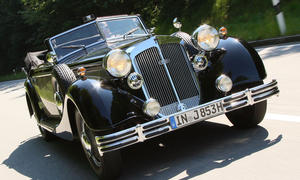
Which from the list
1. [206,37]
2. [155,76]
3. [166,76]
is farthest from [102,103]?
[206,37]

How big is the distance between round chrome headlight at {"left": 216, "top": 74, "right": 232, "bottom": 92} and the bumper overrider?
22 cm

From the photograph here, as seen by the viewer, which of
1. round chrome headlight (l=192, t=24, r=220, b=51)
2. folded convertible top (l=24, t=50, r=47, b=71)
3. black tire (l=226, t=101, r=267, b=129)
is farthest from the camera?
folded convertible top (l=24, t=50, r=47, b=71)

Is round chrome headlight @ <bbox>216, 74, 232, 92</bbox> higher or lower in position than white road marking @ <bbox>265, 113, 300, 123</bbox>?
higher

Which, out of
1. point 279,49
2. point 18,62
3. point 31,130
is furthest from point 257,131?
point 18,62

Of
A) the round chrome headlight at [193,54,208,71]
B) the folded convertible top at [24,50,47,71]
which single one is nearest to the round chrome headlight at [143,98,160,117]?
the round chrome headlight at [193,54,208,71]

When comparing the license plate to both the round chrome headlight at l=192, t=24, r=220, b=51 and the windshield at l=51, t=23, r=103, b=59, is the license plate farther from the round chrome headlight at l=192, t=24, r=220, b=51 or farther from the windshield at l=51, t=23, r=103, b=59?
Answer: the windshield at l=51, t=23, r=103, b=59

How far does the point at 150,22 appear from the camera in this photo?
70.9 ft

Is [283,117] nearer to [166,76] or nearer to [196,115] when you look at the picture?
[196,115]

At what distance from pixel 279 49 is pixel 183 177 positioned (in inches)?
290

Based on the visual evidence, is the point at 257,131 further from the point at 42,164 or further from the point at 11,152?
the point at 11,152

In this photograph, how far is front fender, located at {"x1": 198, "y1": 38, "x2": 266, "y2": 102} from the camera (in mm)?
4336

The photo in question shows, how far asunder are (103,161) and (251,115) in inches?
73.5

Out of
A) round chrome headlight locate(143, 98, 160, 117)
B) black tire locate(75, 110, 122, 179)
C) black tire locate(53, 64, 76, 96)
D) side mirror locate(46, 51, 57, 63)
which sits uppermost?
side mirror locate(46, 51, 57, 63)

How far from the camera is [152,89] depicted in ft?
13.7
